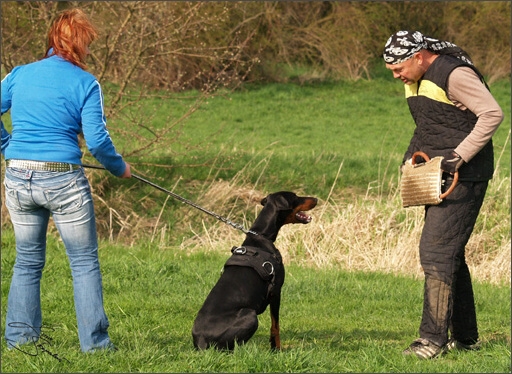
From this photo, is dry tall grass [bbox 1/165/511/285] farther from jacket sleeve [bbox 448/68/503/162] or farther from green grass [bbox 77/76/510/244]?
jacket sleeve [bbox 448/68/503/162]

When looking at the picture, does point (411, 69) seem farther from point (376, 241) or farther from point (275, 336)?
point (376, 241)

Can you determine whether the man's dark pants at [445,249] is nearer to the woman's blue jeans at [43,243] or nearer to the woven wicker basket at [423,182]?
the woven wicker basket at [423,182]

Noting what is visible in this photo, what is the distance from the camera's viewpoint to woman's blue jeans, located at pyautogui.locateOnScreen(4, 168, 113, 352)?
4.70 meters

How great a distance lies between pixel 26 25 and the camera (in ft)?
37.2

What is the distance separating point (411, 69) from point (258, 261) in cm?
152

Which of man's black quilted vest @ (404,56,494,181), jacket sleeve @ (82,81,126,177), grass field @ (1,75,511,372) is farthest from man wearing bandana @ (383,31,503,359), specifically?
jacket sleeve @ (82,81,126,177)

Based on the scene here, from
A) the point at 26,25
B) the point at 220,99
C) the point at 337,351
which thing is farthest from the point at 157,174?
the point at 220,99

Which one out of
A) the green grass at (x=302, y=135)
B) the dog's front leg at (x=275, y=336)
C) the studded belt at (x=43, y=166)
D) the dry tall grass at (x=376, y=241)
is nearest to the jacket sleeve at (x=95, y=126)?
the studded belt at (x=43, y=166)

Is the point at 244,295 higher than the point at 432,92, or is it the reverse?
the point at 432,92

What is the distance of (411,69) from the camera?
5180mm

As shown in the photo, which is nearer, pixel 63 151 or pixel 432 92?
pixel 63 151

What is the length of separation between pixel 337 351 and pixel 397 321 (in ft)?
4.49

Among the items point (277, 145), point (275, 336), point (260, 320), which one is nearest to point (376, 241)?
point (260, 320)

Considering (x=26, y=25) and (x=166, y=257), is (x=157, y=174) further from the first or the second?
(x=166, y=257)
